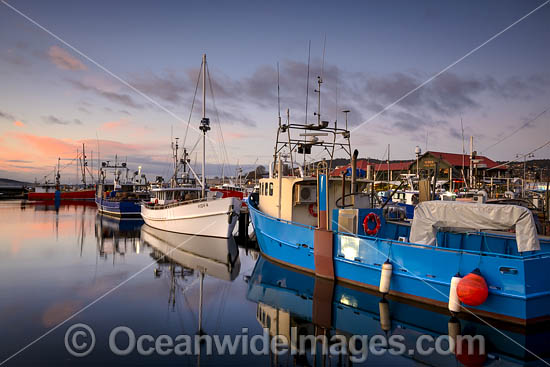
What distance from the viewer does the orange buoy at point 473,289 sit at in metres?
7.95

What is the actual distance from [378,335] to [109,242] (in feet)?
64.6

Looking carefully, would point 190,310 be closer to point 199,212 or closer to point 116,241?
point 199,212

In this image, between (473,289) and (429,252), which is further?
(429,252)

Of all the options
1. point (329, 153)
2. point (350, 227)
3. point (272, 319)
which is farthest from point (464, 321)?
point (329, 153)

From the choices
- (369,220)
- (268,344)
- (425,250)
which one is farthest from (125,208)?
(425,250)

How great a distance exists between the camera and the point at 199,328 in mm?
8422

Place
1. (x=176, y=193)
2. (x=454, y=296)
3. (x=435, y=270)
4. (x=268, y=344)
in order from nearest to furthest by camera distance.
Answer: (x=268, y=344)
(x=454, y=296)
(x=435, y=270)
(x=176, y=193)

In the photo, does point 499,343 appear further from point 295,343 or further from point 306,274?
point 306,274

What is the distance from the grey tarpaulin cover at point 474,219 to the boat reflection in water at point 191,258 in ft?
23.3

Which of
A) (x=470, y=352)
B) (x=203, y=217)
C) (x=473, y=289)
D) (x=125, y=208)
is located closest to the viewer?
(x=470, y=352)

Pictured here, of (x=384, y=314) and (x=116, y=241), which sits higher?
(x=384, y=314)

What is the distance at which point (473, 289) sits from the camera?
7.99 m

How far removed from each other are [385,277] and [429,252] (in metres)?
1.52

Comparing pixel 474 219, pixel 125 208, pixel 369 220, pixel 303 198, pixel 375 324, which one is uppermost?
pixel 303 198
